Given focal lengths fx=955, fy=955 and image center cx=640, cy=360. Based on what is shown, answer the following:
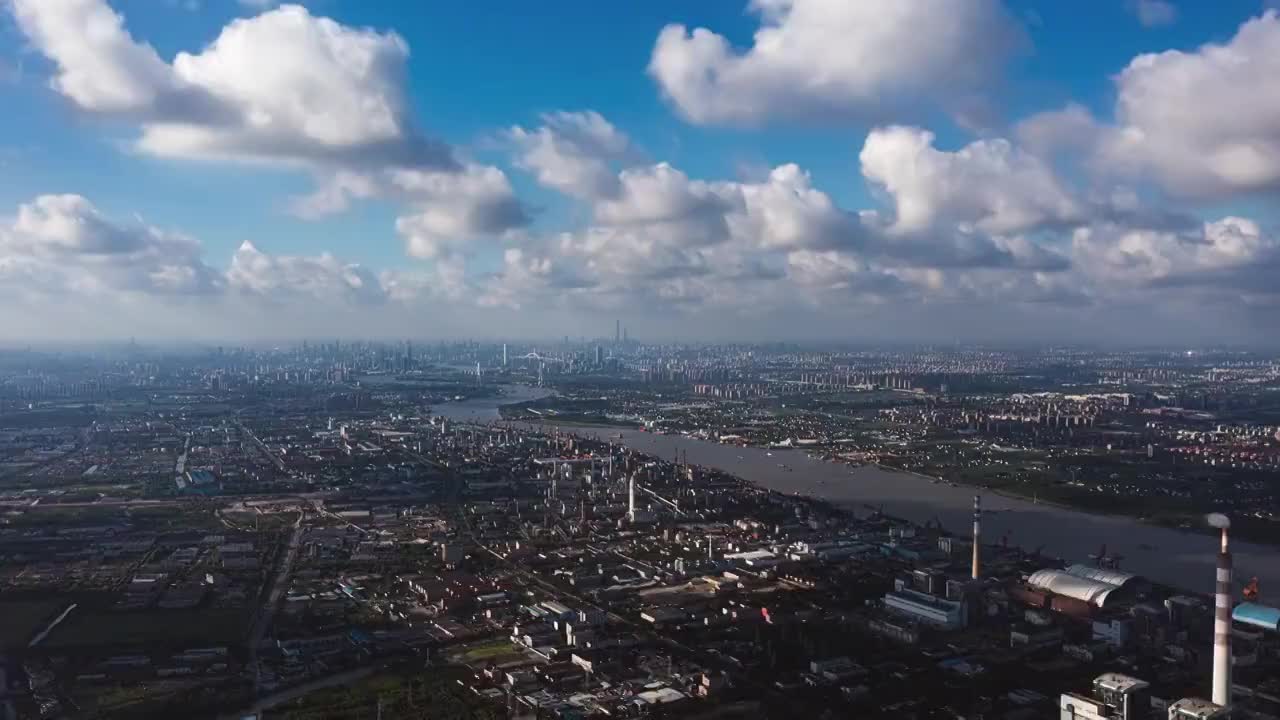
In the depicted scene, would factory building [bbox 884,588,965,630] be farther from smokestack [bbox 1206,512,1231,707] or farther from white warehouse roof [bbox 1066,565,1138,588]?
smokestack [bbox 1206,512,1231,707]

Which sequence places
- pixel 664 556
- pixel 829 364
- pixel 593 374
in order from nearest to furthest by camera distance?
1. pixel 664 556
2. pixel 593 374
3. pixel 829 364

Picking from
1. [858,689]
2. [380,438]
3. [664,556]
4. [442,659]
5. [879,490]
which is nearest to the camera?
[858,689]

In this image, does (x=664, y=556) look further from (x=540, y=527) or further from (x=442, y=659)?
(x=442, y=659)

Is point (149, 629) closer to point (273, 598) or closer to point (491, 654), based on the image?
point (273, 598)

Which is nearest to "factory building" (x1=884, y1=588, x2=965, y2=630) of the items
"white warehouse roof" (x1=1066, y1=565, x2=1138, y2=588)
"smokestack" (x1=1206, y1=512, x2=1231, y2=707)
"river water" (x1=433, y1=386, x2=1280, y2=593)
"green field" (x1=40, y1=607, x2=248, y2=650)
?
"white warehouse roof" (x1=1066, y1=565, x2=1138, y2=588)

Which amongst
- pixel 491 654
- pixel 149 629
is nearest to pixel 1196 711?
pixel 491 654

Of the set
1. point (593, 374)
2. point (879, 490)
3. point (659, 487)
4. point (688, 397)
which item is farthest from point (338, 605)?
point (593, 374)

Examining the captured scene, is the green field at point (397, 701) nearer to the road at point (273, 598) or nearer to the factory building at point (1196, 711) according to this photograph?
the road at point (273, 598)
